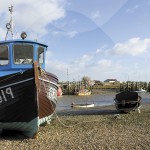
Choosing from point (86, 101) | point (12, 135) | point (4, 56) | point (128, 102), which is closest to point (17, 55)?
point (4, 56)

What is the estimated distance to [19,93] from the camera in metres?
12.2

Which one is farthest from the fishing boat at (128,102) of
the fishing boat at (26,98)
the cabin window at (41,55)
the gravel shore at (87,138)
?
the fishing boat at (26,98)

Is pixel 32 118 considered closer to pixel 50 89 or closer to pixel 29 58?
pixel 50 89

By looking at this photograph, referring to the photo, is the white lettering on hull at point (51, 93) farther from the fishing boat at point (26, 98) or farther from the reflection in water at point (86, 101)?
the reflection in water at point (86, 101)

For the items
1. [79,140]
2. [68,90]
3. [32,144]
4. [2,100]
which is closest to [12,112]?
[2,100]

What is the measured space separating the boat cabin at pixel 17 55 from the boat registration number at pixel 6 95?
5.58ft

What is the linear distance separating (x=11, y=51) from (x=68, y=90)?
2509 inches

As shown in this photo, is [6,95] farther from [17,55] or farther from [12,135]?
[17,55]

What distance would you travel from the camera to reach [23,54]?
1417cm

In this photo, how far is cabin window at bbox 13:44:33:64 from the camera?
14.1 metres

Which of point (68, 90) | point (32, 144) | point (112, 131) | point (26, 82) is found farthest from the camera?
point (68, 90)

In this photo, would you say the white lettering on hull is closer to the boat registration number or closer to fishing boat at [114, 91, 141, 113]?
the boat registration number

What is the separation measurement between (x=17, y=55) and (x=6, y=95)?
233 centimetres

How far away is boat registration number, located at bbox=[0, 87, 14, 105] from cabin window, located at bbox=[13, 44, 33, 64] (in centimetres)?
201
